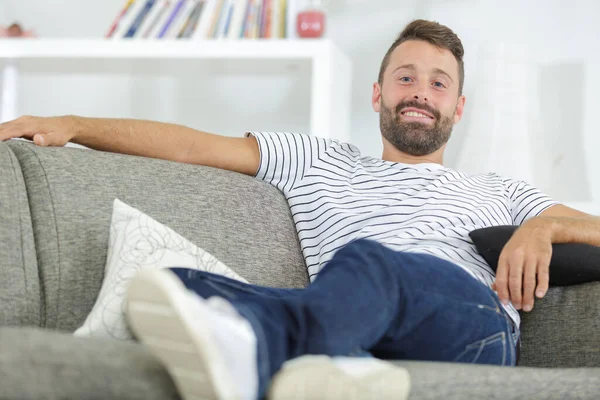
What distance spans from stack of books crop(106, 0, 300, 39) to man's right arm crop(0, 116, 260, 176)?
1.44 m

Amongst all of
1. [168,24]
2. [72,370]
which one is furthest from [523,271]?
[168,24]

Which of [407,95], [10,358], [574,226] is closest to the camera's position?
[10,358]

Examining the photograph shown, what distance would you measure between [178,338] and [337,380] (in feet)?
0.70

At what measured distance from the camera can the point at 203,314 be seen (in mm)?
959

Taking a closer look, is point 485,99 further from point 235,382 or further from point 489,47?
point 235,382

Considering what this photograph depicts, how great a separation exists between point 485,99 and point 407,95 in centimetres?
110

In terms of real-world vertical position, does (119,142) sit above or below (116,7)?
below

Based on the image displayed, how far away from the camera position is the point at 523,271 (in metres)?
1.68

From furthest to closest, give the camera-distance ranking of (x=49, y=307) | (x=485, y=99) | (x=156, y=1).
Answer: (x=156, y=1)
(x=485, y=99)
(x=49, y=307)

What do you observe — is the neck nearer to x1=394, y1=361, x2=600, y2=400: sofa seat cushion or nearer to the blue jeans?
the blue jeans

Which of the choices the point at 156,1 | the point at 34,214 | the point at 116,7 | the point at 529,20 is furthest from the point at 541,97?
the point at 34,214

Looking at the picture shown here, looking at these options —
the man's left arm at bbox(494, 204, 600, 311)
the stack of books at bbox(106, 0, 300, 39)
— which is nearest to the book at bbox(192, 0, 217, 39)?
the stack of books at bbox(106, 0, 300, 39)

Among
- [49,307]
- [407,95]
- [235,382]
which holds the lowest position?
[49,307]

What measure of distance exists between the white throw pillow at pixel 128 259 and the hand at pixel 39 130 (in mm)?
268
